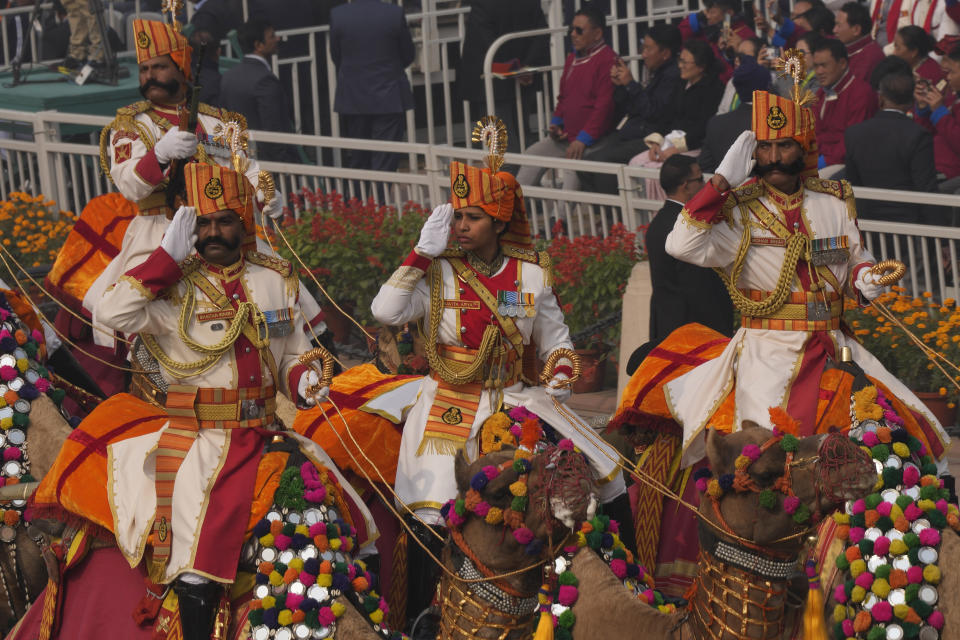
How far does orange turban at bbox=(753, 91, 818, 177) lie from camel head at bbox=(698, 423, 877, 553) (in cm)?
253

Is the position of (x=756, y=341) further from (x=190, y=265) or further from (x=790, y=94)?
(x=790, y=94)

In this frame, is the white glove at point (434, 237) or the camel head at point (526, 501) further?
the white glove at point (434, 237)

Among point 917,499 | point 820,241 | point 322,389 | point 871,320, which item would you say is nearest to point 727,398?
point 820,241

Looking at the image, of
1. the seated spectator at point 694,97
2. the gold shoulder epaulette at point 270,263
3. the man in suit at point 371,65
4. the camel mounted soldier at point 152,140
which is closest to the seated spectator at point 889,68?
the seated spectator at point 694,97

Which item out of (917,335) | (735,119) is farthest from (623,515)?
(735,119)

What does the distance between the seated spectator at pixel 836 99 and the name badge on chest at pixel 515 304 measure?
260 inches

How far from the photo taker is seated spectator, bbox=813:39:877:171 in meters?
14.5

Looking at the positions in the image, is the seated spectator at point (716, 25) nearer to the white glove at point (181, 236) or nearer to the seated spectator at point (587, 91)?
the seated spectator at point (587, 91)

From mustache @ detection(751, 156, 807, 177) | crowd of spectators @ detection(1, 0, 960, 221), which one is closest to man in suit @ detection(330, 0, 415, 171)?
crowd of spectators @ detection(1, 0, 960, 221)

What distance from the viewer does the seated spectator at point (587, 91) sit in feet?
51.8

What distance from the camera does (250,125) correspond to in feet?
55.3

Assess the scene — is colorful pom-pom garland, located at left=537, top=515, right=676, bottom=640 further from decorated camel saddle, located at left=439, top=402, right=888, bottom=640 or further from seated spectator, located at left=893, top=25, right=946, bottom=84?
seated spectator, located at left=893, top=25, right=946, bottom=84

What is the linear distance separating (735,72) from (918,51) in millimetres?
1634

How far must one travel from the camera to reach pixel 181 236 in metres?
7.62
